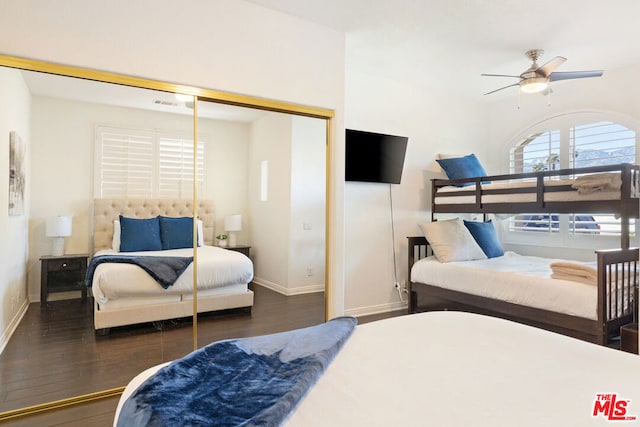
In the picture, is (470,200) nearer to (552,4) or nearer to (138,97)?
(552,4)

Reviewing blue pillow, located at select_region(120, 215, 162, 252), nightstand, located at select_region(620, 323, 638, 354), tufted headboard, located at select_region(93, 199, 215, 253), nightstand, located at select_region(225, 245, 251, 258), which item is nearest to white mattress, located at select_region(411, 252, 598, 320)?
nightstand, located at select_region(620, 323, 638, 354)

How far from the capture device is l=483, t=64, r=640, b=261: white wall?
387cm

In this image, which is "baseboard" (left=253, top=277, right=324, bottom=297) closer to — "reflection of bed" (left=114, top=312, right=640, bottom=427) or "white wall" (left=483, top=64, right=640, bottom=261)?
"reflection of bed" (left=114, top=312, right=640, bottom=427)

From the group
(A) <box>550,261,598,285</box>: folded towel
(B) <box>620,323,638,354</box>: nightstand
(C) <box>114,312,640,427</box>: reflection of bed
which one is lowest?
(B) <box>620,323,638,354</box>: nightstand

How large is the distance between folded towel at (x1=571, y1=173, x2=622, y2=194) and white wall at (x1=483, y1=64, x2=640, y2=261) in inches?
52.2

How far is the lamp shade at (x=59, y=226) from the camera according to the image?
2.34 metres

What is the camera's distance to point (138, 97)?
2.51m

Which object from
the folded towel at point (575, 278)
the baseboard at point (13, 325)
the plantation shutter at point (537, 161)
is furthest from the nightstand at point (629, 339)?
the baseboard at point (13, 325)

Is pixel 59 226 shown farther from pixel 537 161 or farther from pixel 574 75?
pixel 537 161

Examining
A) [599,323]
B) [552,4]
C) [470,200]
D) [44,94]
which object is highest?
[552,4]

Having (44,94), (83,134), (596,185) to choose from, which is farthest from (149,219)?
(596,185)

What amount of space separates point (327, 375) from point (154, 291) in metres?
1.91

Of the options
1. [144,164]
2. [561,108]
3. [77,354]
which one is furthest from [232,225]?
[561,108]

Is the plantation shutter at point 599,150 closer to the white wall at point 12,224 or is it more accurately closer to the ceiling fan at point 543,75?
the ceiling fan at point 543,75
